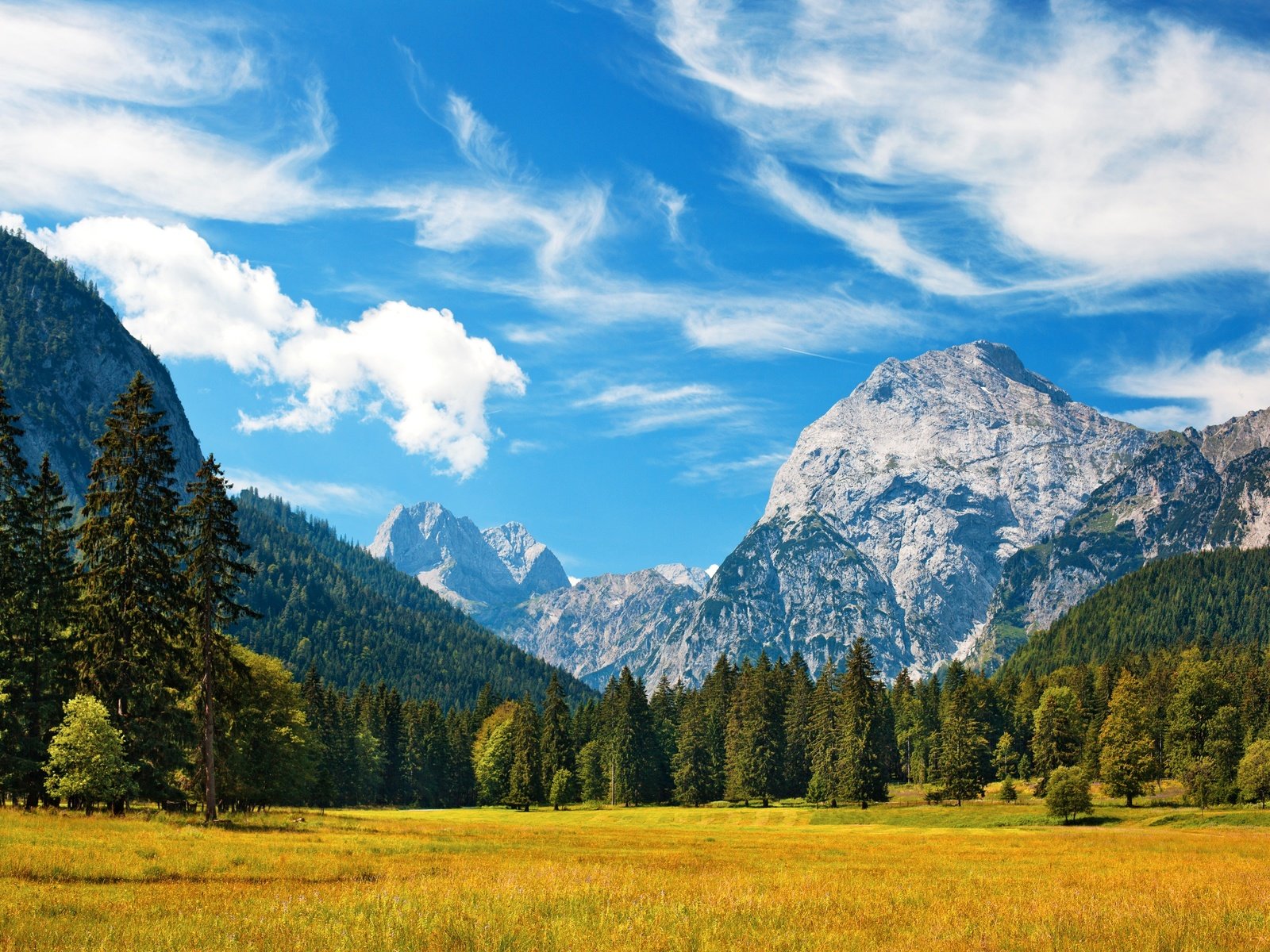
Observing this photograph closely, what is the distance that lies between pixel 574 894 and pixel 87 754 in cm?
2821

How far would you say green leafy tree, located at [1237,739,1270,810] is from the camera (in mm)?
80750

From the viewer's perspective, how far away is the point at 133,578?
138 feet

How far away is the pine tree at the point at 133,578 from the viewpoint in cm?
4144

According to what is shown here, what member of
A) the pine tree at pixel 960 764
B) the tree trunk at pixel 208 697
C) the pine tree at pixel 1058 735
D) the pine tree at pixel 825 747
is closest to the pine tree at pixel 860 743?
the pine tree at pixel 825 747

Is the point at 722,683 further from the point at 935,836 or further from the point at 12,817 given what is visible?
the point at 12,817

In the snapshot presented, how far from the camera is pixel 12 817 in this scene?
103 ft

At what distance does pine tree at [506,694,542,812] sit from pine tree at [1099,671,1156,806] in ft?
220

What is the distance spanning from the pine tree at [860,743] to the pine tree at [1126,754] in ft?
73.7

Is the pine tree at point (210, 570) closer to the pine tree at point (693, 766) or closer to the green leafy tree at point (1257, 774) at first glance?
the pine tree at point (693, 766)

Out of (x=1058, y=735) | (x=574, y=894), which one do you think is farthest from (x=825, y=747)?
(x=574, y=894)

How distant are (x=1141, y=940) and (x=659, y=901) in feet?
29.4

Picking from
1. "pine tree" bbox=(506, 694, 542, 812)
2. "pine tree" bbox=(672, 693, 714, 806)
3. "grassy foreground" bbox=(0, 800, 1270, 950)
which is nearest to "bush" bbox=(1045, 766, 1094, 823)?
"grassy foreground" bbox=(0, 800, 1270, 950)

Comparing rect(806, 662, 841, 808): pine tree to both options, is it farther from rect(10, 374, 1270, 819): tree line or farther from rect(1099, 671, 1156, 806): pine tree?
rect(1099, 671, 1156, 806): pine tree

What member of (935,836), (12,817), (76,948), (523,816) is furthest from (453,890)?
(523,816)
